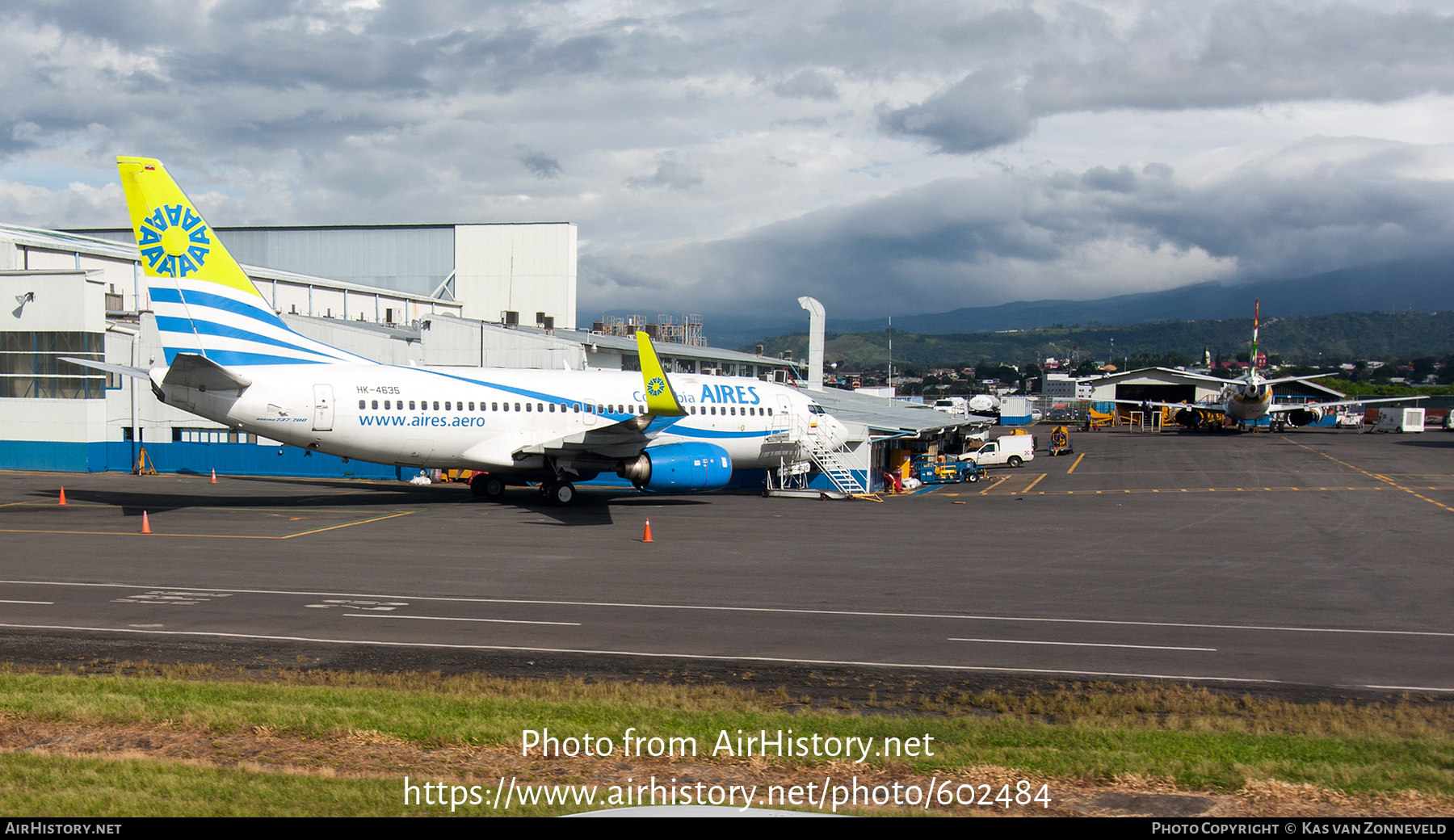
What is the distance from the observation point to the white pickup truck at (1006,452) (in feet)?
173

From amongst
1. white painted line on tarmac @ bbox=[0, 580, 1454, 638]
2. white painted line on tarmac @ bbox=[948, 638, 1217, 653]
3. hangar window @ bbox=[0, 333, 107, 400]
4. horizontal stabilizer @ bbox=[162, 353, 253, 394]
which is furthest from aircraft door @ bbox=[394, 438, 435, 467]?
hangar window @ bbox=[0, 333, 107, 400]

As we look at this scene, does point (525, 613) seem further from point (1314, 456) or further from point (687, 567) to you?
point (1314, 456)

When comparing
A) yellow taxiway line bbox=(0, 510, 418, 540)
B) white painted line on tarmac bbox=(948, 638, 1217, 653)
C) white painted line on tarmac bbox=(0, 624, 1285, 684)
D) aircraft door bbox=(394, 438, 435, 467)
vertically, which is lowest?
white painted line on tarmac bbox=(948, 638, 1217, 653)

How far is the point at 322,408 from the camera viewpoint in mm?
27562

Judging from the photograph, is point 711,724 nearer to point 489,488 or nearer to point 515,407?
point 515,407

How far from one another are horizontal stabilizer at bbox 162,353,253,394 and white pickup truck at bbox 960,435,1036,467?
37156 millimetres

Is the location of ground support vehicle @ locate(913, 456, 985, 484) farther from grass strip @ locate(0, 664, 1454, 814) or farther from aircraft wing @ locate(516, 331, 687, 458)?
grass strip @ locate(0, 664, 1454, 814)

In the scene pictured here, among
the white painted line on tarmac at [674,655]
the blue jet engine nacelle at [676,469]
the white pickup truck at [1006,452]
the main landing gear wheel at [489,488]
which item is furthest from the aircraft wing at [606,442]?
the white pickup truck at [1006,452]

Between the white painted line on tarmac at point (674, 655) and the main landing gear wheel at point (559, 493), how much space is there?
57.2 feet

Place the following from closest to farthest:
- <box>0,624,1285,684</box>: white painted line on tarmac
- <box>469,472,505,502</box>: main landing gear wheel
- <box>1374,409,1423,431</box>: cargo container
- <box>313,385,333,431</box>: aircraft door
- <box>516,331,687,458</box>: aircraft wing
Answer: <box>0,624,1285,684</box>: white painted line on tarmac
<box>516,331,687,458</box>: aircraft wing
<box>313,385,333,431</box>: aircraft door
<box>469,472,505,502</box>: main landing gear wheel
<box>1374,409,1423,431</box>: cargo container

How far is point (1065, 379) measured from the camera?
154 m

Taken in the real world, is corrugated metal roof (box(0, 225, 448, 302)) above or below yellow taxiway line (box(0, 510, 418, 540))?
above

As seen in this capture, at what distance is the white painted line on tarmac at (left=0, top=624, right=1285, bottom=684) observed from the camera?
39.7ft
